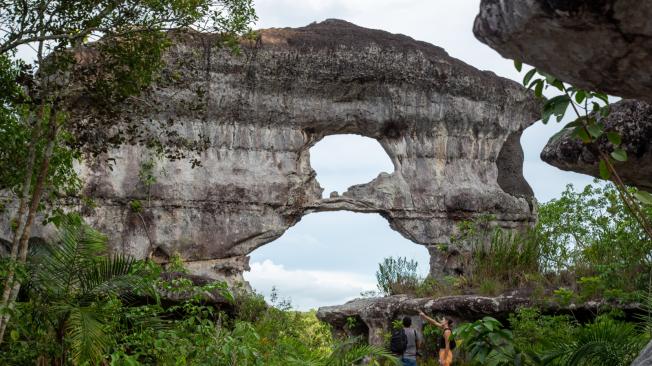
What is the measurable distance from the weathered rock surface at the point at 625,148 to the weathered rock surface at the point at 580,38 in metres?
1.52

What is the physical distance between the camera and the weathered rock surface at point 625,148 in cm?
473

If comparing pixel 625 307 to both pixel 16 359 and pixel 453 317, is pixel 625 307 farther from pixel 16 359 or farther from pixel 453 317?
pixel 16 359

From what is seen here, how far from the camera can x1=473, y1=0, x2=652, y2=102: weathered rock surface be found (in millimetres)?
2779

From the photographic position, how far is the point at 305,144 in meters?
21.2

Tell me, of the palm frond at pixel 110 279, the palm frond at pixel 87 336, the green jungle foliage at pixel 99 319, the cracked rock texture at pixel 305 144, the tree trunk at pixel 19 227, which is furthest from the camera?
the cracked rock texture at pixel 305 144

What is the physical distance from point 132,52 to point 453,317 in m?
6.67

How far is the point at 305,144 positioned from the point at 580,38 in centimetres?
1835

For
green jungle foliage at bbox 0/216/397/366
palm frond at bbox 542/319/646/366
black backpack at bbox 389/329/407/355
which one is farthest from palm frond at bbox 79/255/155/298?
palm frond at bbox 542/319/646/366

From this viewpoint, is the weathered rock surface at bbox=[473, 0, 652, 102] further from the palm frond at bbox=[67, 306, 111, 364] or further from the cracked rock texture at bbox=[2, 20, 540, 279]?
the cracked rock texture at bbox=[2, 20, 540, 279]

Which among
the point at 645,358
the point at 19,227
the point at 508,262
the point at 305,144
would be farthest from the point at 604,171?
the point at 305,144

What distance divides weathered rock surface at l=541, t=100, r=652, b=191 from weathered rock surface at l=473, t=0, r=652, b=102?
1.52 m

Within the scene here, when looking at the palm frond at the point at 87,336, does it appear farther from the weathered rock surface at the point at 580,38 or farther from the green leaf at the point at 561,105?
the weathered rock surface at the point at 580,38

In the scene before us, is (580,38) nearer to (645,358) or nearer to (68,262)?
(645,358)

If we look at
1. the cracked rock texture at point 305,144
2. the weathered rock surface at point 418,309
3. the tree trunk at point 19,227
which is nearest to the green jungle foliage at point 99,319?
the tree trunk at point 19,227
